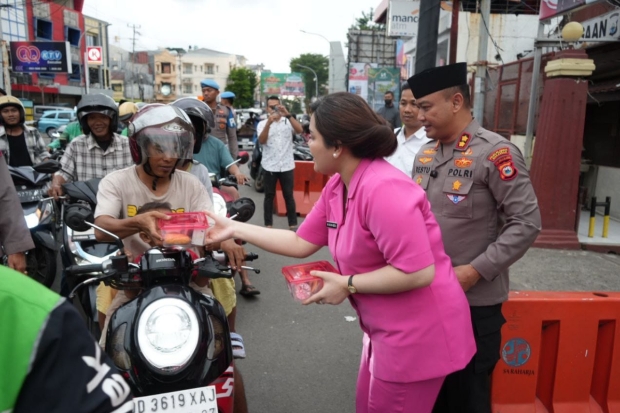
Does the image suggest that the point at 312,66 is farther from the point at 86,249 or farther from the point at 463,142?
the point at 463,142

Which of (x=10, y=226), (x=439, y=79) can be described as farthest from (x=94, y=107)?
(x=439, y=79)

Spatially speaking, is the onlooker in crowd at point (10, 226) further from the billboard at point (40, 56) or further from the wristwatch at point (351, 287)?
the billboard at point (40, 56)

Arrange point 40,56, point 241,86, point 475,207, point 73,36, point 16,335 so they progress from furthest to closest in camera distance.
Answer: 1. point 241,86
2. point 73,36
3. point 40,56
4. point 475,207
5. point 16,335

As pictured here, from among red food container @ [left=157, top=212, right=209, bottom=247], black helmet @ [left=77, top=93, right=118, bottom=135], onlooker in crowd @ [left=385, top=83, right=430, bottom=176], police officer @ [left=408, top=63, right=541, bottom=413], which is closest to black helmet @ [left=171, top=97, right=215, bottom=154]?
black helmet @ [left=77, top=93, right=118, bottom=135]

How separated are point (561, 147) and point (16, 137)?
692 centimetres

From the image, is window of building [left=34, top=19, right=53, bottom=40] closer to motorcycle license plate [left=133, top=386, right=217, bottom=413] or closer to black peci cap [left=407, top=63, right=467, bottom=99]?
black peci cap [left=407, top=63, right=467, bottom=99]

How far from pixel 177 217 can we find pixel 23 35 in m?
44.5

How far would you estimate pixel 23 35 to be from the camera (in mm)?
39688

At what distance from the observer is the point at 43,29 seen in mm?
43906

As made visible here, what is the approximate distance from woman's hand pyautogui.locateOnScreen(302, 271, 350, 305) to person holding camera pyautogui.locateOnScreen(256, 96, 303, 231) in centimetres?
582

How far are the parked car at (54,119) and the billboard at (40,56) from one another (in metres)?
2.52

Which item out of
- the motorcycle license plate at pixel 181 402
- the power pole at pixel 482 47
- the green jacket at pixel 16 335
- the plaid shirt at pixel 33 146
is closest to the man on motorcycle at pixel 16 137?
the plaid shirt at pixel 33 146

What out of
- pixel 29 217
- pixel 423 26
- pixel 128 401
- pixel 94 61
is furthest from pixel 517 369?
pixel 94 61

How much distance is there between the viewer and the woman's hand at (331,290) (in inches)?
76.7
